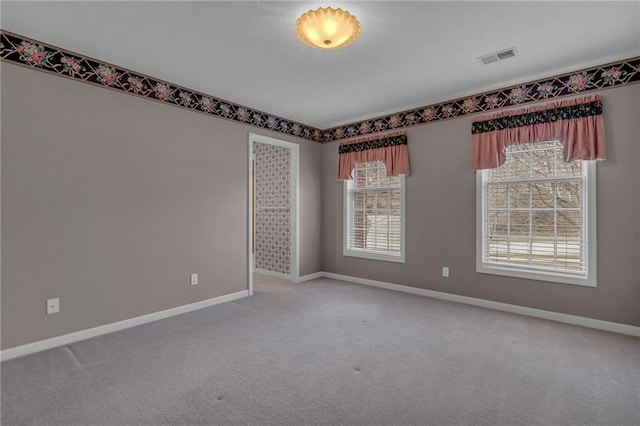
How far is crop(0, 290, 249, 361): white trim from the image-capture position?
259 cm

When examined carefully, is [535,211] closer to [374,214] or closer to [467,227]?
[467,227]

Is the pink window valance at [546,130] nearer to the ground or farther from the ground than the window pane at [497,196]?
farther from the ground

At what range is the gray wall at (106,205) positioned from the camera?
262 centimetres

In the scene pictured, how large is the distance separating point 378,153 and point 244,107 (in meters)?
2.01

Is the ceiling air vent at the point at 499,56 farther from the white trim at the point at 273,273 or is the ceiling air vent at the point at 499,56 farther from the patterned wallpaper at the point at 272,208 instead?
the white trim at the point at 273,273

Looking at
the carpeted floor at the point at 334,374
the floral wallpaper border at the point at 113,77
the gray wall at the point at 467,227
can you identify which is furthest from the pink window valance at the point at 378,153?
the carpeted floor at the point at 334,374

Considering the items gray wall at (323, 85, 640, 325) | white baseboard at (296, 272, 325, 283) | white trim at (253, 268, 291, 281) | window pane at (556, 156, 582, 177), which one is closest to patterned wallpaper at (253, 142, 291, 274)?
white trim at (253, 268, 291, 281)

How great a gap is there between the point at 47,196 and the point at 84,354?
53.8 inches

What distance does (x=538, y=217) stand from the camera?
11.5 feet

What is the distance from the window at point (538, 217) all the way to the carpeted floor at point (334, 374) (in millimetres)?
587

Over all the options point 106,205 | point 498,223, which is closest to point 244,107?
point 106,205

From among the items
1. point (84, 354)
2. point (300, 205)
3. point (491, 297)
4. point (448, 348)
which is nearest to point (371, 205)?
point (300, 205)

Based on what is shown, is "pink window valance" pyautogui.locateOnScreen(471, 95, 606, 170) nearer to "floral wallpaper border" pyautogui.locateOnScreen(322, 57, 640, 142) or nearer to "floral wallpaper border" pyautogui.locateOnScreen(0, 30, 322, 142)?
"floral wallpaper border" pyautogui.locateOnScreen(322, 57, 640, 142)

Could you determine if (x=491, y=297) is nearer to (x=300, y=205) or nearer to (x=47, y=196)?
(x=300, y=205)
